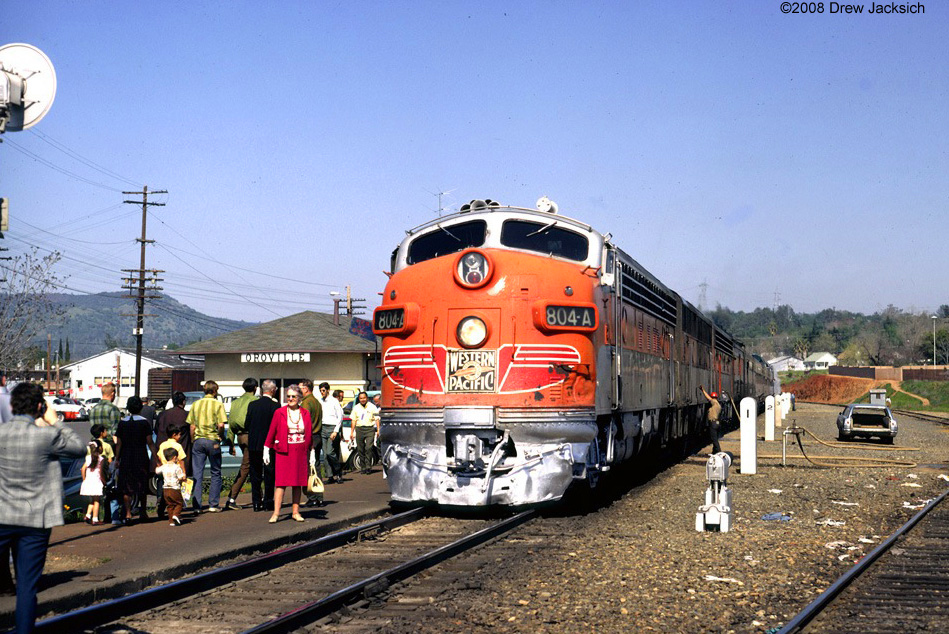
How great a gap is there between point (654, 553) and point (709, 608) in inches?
94.4

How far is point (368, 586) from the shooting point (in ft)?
26.5

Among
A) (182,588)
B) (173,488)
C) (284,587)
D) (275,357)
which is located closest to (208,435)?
(173,488)

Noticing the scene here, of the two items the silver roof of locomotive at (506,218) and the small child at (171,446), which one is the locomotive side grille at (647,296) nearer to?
the silver roof of locomotive at (506,218)

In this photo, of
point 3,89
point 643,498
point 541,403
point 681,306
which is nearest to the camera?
point 3,89

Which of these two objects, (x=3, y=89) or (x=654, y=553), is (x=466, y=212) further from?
(x=3, y=89)

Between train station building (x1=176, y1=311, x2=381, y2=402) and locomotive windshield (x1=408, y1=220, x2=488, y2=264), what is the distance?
2724cm

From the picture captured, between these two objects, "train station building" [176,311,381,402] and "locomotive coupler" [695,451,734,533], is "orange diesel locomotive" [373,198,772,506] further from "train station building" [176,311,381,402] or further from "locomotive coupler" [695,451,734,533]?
"train station building" [176,311,381,402]

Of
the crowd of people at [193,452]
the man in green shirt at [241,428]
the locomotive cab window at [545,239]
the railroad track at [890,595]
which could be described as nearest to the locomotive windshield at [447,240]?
the locomotive cab window at [545,239]

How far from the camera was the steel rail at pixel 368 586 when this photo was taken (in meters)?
6.96

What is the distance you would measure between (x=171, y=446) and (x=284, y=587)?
4.36 metres

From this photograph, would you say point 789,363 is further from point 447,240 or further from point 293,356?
point 447,240

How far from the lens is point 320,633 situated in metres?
7.04

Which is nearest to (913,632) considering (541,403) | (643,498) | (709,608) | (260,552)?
(709,608)

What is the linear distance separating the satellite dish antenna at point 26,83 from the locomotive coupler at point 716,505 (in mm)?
8490
